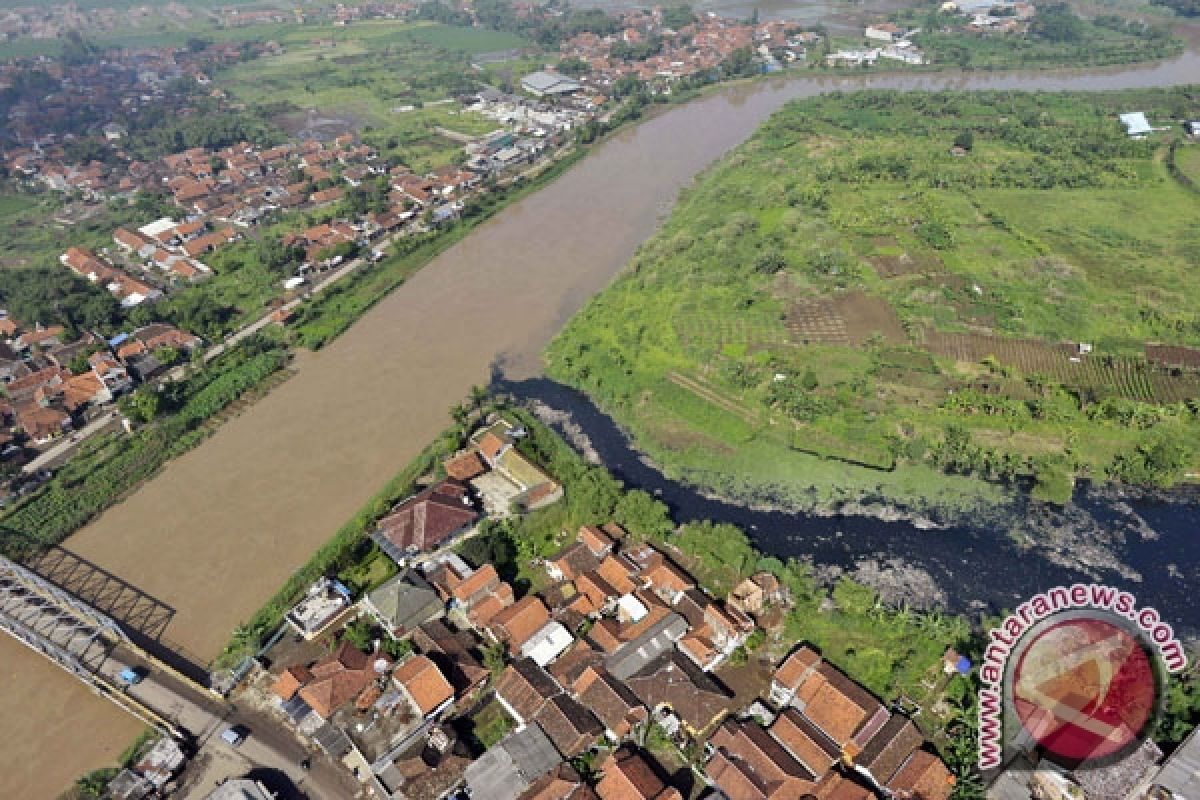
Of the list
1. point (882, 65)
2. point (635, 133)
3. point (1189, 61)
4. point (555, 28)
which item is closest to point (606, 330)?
point (635, 133)

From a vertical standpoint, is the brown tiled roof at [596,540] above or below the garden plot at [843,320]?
below

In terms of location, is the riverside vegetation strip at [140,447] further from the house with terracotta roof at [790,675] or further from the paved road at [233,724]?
the house with terracotta roof at [790,675]

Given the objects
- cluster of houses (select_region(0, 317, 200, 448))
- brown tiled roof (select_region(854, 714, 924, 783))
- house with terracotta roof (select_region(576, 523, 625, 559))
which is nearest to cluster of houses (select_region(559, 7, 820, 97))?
cluster of houses (select_region(0, 317, 200, 448))

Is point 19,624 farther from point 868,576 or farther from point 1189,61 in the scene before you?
point 1189,61

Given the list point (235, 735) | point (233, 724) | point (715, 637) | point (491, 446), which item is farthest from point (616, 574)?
point (233, 724)

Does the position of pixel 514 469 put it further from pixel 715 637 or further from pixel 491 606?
pixel 715 637

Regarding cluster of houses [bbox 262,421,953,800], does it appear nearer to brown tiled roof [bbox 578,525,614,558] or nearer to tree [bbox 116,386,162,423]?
brown tiled roof [bbox 578,525,614,558]

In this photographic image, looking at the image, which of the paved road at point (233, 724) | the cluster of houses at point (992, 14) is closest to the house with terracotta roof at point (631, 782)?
the paved road at point (233, 724)
